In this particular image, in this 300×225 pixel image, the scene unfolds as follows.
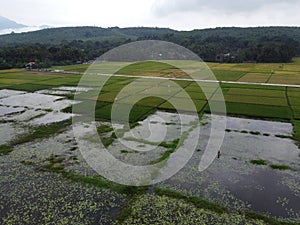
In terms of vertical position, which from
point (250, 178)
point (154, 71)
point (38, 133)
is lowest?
point (250, 178)

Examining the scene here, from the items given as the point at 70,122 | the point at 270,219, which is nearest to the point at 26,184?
the point at 70,122

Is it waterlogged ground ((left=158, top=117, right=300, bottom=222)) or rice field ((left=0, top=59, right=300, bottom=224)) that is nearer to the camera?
rice field ((left=0, top=59, right=300, bottom=224))

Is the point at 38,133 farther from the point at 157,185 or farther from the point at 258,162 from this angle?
the point at 258,162

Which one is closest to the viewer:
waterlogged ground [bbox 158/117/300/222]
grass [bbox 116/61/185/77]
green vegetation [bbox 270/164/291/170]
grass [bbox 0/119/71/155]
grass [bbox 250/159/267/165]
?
waterlogged ground [bbox 158/117/300/222]

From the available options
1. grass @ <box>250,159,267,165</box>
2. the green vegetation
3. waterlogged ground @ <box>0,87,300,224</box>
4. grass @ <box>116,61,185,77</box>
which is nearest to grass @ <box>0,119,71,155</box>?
waterlogged ground @ <box>0,87,300,224</box>

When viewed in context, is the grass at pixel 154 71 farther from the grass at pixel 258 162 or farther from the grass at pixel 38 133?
the grass at pixel 258 162

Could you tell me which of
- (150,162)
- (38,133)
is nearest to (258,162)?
(150,162)

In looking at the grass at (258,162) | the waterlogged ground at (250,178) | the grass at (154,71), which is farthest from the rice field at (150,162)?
the grass at (154,71)

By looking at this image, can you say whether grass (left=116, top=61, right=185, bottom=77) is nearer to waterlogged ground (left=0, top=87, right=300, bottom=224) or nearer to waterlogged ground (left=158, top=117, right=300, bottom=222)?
waterlogged ground (left=0, top=87, right=300, bottom=224)

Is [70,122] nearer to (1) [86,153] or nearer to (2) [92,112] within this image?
(2) [92,112]
